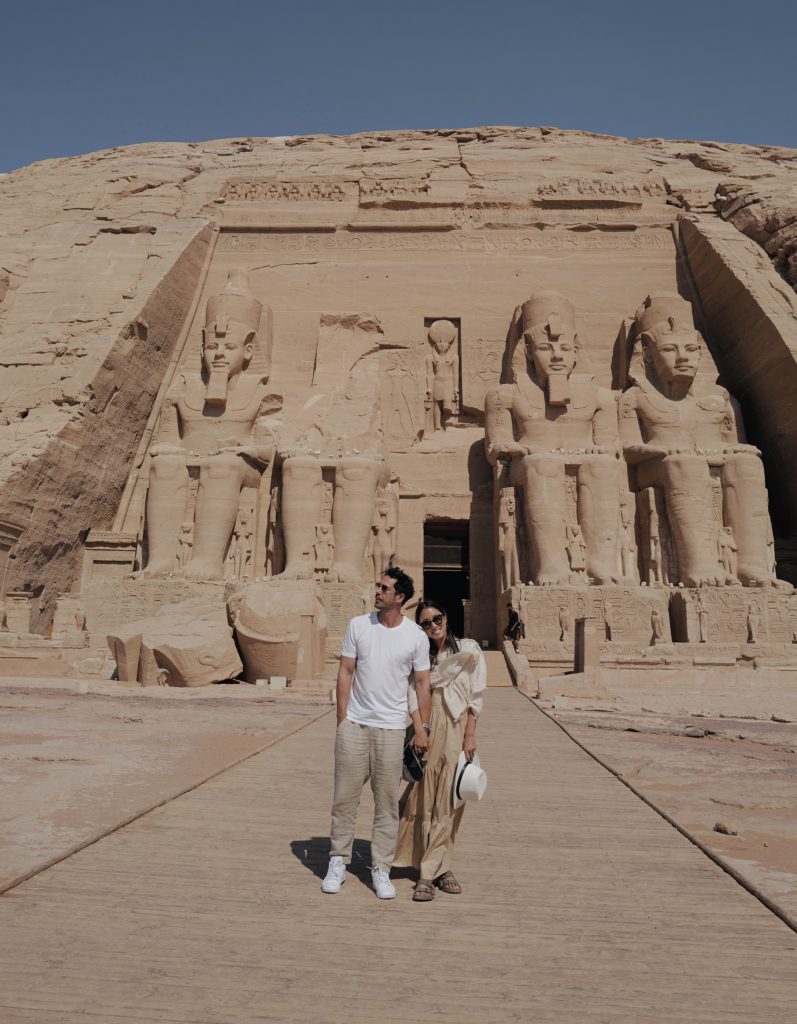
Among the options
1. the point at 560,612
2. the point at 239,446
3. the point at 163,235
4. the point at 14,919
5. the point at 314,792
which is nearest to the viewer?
the point at 14,919

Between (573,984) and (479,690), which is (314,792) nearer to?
(479,690)

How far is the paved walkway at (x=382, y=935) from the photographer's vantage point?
1.52 m

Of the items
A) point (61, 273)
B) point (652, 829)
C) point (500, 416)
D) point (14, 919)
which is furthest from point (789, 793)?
point (61, 273)

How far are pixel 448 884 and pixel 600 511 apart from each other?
8.50 meters

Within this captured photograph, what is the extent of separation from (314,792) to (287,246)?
11.9 meters

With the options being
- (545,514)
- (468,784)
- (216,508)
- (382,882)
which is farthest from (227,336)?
(382,882)

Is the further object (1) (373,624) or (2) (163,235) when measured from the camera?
(2) (163,235)

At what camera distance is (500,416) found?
11.2 meters

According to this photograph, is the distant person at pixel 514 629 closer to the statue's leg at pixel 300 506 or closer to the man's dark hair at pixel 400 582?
the statue's leg at pixel 300 506

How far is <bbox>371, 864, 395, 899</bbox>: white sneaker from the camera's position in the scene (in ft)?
6.87

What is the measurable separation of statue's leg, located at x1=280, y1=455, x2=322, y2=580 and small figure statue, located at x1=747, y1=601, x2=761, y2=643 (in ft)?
16.9

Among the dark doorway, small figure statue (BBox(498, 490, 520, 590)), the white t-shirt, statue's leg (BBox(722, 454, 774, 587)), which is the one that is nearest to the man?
the white t-shirt

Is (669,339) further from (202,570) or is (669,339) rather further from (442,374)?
(202,570)

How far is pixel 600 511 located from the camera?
10242 millimetres
